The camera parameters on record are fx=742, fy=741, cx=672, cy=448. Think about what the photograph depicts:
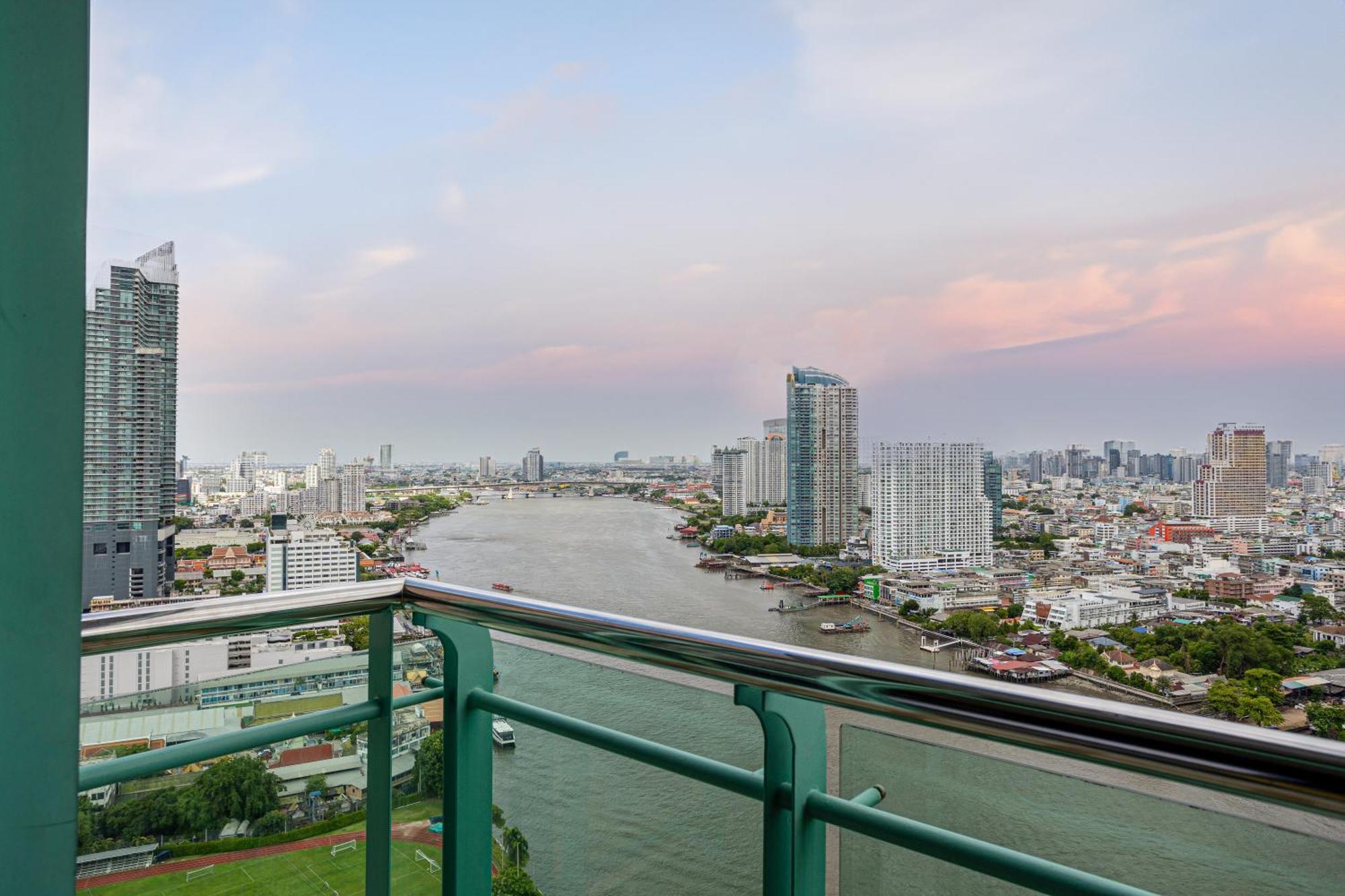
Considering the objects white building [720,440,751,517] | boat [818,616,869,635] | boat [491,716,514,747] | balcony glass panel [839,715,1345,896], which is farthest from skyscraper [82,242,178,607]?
white building [720,440,751,517]

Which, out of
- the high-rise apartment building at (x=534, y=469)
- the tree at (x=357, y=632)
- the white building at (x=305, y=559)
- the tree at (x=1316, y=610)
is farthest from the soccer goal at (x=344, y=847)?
the high-rise apartment building at (x=534, y=469)

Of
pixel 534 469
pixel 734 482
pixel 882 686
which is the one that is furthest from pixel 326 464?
pixel 882 686

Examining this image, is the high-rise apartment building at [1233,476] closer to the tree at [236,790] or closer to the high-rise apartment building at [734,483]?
the high-rise apartment building at [734,483]

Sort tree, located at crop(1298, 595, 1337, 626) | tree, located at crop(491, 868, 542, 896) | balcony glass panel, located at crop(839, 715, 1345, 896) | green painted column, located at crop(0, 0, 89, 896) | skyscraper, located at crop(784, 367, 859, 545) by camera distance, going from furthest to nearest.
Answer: skyscraper, located at crop(784, 367, 859, 545) < tree, located at crop(1298, 595, 1337, 626) < tree, located at crop(491, 868, 542, 896) < balcony glass panel, located at crop(839, 715, 1345, 896) < green painted column, located at crop(0, 0, 89, 896)

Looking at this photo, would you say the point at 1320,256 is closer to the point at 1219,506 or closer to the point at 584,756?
the point at 1219,506

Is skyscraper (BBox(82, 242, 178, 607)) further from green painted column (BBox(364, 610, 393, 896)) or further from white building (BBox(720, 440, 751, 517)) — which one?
white building (BBox(720, 440, 751, 517))

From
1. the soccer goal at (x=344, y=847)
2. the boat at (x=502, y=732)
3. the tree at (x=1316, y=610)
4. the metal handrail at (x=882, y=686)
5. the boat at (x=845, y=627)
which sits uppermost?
the metal handrail at (x=882, y=686)
